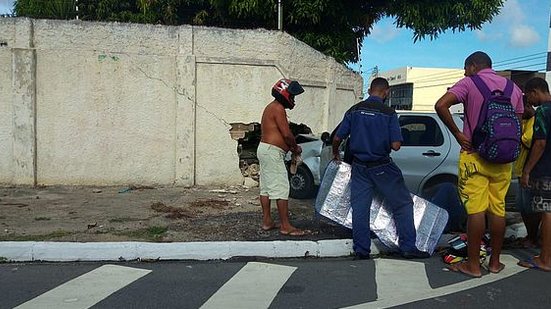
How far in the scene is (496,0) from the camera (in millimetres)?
13625

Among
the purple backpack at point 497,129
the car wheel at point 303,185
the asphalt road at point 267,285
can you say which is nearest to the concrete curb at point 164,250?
the asphalt road at point 267,285

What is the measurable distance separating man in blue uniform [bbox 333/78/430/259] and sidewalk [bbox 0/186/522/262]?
449 mm

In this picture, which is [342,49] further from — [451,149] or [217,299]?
[217,299]

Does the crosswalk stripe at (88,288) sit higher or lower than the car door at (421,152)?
lower

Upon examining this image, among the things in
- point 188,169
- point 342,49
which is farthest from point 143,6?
point 188,169

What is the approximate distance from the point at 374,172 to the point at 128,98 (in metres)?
5.57

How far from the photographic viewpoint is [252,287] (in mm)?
4648

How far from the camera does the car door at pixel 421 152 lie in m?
7.30

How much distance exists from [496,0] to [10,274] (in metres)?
12.9

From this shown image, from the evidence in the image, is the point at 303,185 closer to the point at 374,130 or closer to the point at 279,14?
the point at 374,130

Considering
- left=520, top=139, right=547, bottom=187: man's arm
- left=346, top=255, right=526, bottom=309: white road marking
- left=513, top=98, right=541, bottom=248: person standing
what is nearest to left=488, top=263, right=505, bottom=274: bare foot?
left=346, top=255, right=526, bottom=309: white road marking

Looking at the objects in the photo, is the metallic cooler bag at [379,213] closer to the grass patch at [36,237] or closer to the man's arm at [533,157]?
the man's arm at [533,157]

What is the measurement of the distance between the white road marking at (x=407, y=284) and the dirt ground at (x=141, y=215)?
1220mm

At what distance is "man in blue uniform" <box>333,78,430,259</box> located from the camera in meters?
5.40
